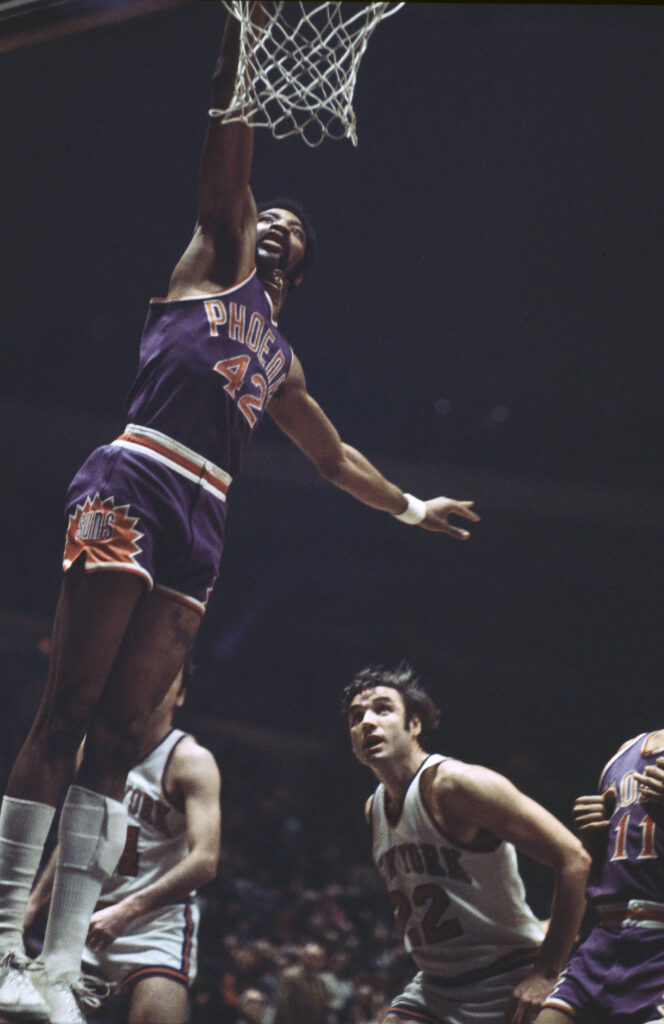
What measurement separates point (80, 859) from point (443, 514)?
1976 millimetres

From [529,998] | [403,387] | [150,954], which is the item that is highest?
[403,387]

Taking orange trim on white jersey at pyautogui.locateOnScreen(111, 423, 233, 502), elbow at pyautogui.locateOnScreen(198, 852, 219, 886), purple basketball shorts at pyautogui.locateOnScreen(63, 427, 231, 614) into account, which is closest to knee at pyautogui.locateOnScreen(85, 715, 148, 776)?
purple basketball shorts at pyautogui.locateOnScreen(63, 427, 231, 614)

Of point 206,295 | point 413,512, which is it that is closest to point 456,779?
point 413,512

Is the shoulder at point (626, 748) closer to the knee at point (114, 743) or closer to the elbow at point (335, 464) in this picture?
the elbow at point (335, 464)

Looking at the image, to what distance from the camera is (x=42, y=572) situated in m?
4.73

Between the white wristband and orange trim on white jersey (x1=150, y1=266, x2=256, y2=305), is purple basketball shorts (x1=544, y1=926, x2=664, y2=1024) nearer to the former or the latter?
the white wristband

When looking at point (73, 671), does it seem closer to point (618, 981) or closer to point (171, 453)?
point (171, 453)

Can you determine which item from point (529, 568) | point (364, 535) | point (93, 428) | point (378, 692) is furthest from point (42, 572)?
point (529, 568)

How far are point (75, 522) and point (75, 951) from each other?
111 centimetres

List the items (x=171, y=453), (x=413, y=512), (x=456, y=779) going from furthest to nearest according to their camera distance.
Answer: (x=413, y=512), (x=456, y=779), (x=171, y=453)

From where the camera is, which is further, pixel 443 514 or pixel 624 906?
pixel 443 514

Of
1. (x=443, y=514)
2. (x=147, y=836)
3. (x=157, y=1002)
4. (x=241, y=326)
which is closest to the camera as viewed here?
(x=241, y=326)

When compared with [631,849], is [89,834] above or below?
below

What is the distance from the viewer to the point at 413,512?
3.85 m
